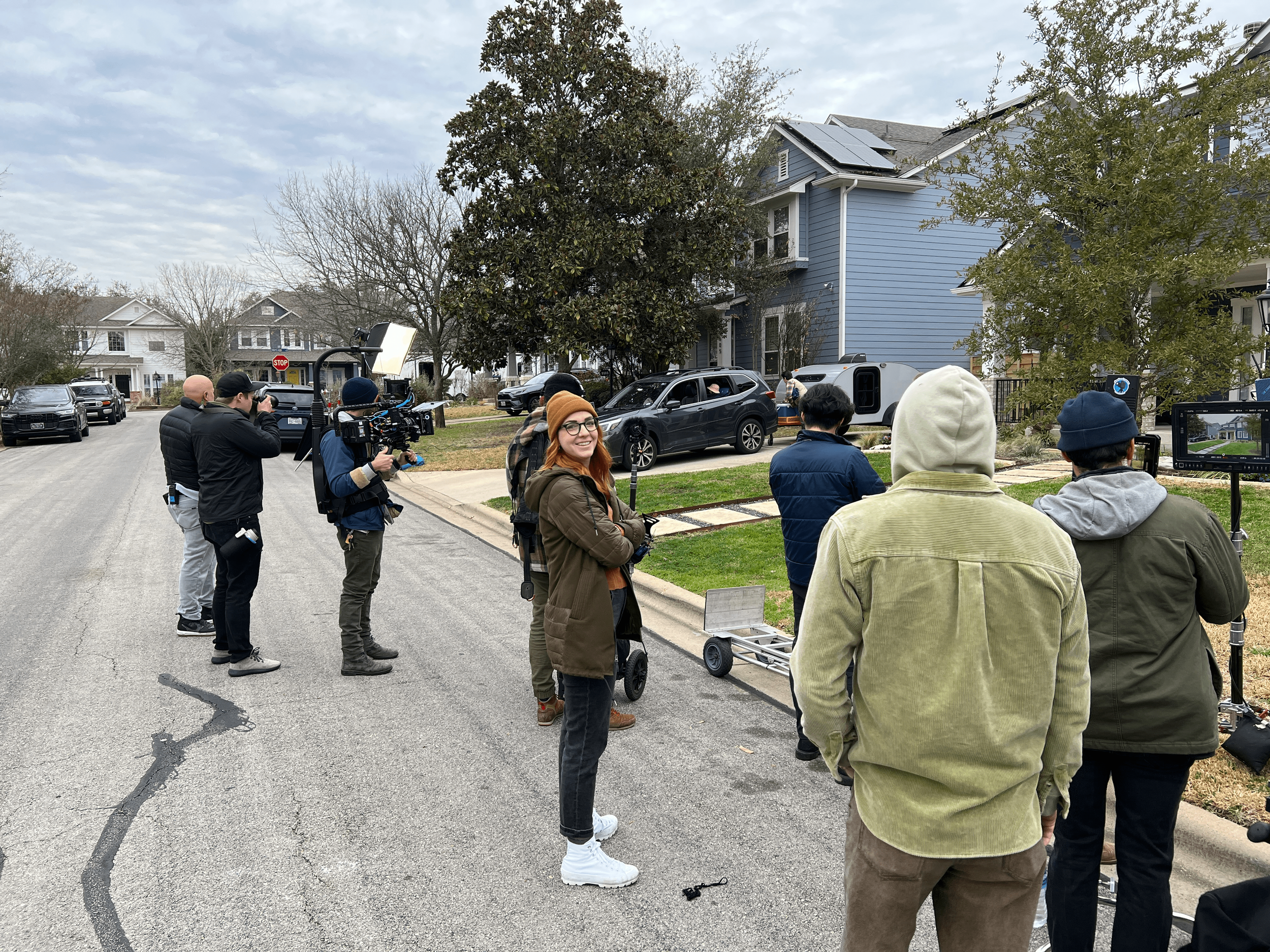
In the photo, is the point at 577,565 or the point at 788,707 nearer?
the point at 577,565

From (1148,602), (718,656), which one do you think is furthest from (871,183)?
(1148,602)

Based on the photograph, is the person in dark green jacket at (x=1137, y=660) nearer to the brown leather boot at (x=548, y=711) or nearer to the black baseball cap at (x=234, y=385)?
the brown leather boot at (x=548, y=711)

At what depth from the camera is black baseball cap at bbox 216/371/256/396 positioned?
19.8 ft

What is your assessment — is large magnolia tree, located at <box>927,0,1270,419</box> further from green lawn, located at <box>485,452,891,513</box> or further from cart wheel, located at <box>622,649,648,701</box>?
cart wheel, located at <box>622,649,648,701</box>

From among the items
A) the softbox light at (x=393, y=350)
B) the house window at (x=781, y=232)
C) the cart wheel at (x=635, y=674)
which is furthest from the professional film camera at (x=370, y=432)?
the house window at (x=781, y=232)

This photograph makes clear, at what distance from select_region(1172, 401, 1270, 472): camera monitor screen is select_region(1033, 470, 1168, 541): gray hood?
1918mm

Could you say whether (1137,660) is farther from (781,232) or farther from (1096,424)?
(781,232)

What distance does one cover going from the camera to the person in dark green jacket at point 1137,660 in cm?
246

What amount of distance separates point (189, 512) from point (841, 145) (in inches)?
864

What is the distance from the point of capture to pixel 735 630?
19.1 feet

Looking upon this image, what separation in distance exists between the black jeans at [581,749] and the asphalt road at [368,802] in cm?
28

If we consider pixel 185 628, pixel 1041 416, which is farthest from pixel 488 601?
pixel 1041 416

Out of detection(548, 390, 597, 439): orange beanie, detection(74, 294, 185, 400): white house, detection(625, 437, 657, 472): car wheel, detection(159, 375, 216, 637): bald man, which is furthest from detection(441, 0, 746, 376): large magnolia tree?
detection(74, 294, 185, 400): white house

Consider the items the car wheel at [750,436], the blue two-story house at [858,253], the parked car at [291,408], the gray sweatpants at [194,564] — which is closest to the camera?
the gray sweatpants at [194,564]
